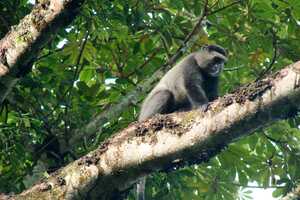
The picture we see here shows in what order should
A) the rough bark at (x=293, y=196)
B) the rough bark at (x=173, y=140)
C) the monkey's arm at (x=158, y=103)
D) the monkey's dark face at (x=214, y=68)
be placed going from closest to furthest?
the rough bark at (x=173, y=140), the rough bark at (x=293, y=196), the monkey's arm at (x=158, y=103), the monkey's dark face at (x=214, y=68)

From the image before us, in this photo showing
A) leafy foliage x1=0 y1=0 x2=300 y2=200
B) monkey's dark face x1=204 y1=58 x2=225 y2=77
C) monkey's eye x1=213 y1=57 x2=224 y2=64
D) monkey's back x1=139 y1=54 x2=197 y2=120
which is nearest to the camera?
leafy foliage x1=0 y1=0 x2=300 y2=200

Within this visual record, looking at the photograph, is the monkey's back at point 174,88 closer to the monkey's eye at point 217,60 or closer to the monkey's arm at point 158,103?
the monkey's arm at point 158,103

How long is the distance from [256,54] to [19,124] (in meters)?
3.04

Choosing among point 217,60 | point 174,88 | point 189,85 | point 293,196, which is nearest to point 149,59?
point 174,88

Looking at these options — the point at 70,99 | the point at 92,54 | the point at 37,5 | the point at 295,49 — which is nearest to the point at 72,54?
the point at 92,54

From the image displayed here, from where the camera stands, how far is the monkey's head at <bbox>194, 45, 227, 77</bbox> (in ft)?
22.3

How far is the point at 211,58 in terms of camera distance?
666cm

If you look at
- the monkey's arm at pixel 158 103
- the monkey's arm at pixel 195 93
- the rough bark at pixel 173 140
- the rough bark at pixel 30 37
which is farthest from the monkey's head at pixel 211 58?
the rough bark at pixel 173 140

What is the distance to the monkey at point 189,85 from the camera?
6.37 metres

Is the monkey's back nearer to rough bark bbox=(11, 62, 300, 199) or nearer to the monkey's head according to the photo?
the monkey's head

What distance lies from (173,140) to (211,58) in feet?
10.5

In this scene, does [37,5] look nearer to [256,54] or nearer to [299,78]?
[299,78]

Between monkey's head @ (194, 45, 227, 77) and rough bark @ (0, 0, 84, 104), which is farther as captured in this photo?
monkey's head @ (194, 45, 227, 77)

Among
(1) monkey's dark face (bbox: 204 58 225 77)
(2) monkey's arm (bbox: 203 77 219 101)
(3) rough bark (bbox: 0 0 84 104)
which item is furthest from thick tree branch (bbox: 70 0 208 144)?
(3) rough bark (bbox: 0 0 84 104)
